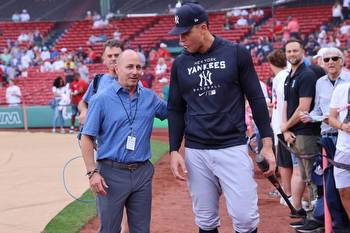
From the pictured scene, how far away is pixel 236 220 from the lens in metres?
4.82

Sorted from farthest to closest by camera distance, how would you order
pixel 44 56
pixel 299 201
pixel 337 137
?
pixel 44 56 → pixel 299 201 → pixel 337 137

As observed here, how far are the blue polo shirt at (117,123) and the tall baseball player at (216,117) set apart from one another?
31 centimetres

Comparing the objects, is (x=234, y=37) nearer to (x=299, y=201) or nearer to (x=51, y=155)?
(x=51, y=155)

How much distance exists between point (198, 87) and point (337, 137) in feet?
7.00

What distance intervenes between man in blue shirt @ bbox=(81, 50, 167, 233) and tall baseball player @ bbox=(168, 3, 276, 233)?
0.31 metres

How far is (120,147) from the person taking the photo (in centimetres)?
491

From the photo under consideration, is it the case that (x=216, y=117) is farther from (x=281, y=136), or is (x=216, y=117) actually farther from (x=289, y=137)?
(x=281, y=136)

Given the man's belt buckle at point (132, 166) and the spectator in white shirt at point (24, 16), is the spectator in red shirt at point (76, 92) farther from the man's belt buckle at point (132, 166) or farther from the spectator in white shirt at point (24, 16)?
the man's belt buckle at point (132, 166)

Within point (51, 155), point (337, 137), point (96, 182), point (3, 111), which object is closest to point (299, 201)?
point (337, 137)

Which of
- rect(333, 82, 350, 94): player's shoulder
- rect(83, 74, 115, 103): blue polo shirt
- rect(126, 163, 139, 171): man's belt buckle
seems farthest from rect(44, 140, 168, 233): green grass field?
rect(333, 82, 350, 94): player's shoulder

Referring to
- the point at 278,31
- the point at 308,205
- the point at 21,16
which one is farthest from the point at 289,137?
the point at 21,16

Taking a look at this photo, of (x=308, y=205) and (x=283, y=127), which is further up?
(x=283, y=127)

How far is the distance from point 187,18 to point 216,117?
0.74 metres

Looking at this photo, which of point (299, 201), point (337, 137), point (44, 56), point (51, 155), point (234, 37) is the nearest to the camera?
point (337, 137)
